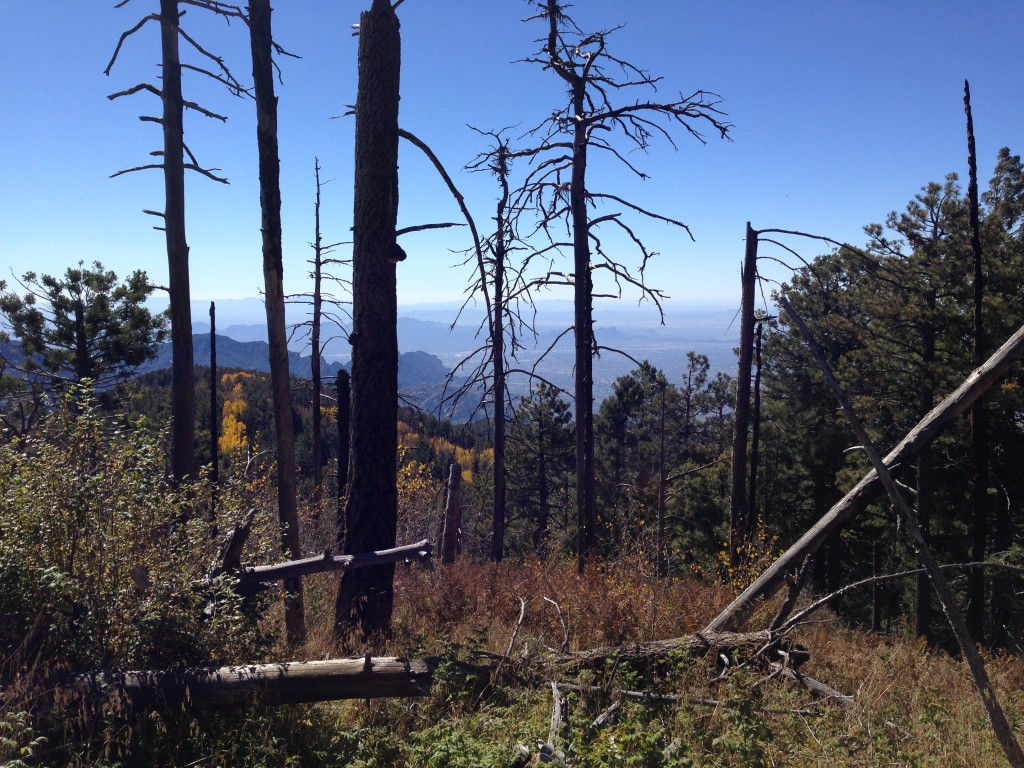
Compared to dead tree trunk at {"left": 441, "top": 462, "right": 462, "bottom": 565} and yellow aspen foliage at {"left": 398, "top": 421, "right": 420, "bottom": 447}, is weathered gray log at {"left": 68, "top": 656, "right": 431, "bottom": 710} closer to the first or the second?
dead tree trunk at {"left": 441, "top": 462, "right": 462, "bottom": 565}

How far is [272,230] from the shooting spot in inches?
305

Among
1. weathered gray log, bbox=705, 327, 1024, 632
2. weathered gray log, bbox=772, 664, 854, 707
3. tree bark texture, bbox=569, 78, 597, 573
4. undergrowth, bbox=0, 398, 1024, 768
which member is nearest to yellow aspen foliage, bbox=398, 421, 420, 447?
tree bark texture, bbox=569, 78, 597, 573

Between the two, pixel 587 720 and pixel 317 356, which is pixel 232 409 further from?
pixel 587 720

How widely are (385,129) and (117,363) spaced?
1488 cm

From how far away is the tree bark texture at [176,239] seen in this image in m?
9.06

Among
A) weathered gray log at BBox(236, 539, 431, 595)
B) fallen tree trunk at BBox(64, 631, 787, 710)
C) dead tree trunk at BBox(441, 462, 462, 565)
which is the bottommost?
dead tree trunk at BBox(441, 462, 462, 565)

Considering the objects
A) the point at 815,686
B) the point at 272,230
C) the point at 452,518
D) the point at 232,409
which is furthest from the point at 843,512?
the point at 232,409

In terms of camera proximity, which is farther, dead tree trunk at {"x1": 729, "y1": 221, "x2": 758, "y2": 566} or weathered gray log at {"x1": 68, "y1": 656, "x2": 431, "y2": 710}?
dead tree trunk at {"x1": 729, "y1": 221, "x2": 758, "y2": 566}

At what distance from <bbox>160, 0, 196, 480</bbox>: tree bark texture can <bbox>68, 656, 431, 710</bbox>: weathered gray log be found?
545 centimetres

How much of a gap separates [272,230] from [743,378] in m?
8.17

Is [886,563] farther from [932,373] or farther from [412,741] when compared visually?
[412,741]

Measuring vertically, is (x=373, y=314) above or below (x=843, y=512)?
above

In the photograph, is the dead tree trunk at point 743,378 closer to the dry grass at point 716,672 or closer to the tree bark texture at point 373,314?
the dry grass at point 716,672

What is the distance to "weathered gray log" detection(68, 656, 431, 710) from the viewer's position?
3877 mm
